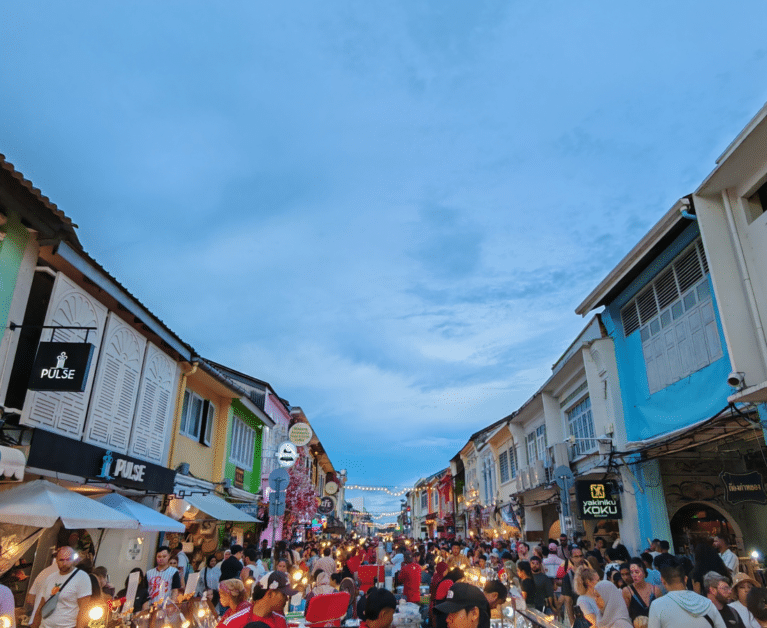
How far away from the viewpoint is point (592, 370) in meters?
18.5

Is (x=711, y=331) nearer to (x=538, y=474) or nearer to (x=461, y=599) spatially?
(x=461, y=599)

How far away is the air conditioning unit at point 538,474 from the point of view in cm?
2294

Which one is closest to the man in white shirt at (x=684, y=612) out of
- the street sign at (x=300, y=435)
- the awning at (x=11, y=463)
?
the awning at (x=11, y=463)

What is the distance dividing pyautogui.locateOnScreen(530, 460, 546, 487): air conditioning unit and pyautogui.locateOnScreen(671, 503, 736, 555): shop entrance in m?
5.30

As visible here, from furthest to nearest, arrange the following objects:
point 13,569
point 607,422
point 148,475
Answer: point 607,422
point 148,475
point 13,569

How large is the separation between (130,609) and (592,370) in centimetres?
1483

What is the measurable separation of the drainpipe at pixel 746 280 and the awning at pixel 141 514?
467 inches

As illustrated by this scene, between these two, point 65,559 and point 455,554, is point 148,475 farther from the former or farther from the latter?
point 455,554

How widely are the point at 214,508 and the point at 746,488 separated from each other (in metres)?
13.0

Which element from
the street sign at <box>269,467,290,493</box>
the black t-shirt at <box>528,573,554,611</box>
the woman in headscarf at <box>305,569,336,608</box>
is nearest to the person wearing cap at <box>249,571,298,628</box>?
the woman in headscarf at <box>305,569,336,608</box>

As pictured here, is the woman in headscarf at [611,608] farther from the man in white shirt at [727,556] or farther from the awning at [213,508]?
the awning at [213,508]

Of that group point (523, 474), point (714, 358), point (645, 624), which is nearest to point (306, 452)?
point (523, 474)

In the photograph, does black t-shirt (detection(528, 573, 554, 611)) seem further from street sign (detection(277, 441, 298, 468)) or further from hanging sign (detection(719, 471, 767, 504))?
street sign (detection(277, 441, 298, 468))

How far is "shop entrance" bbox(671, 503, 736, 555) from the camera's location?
56.8 feet
